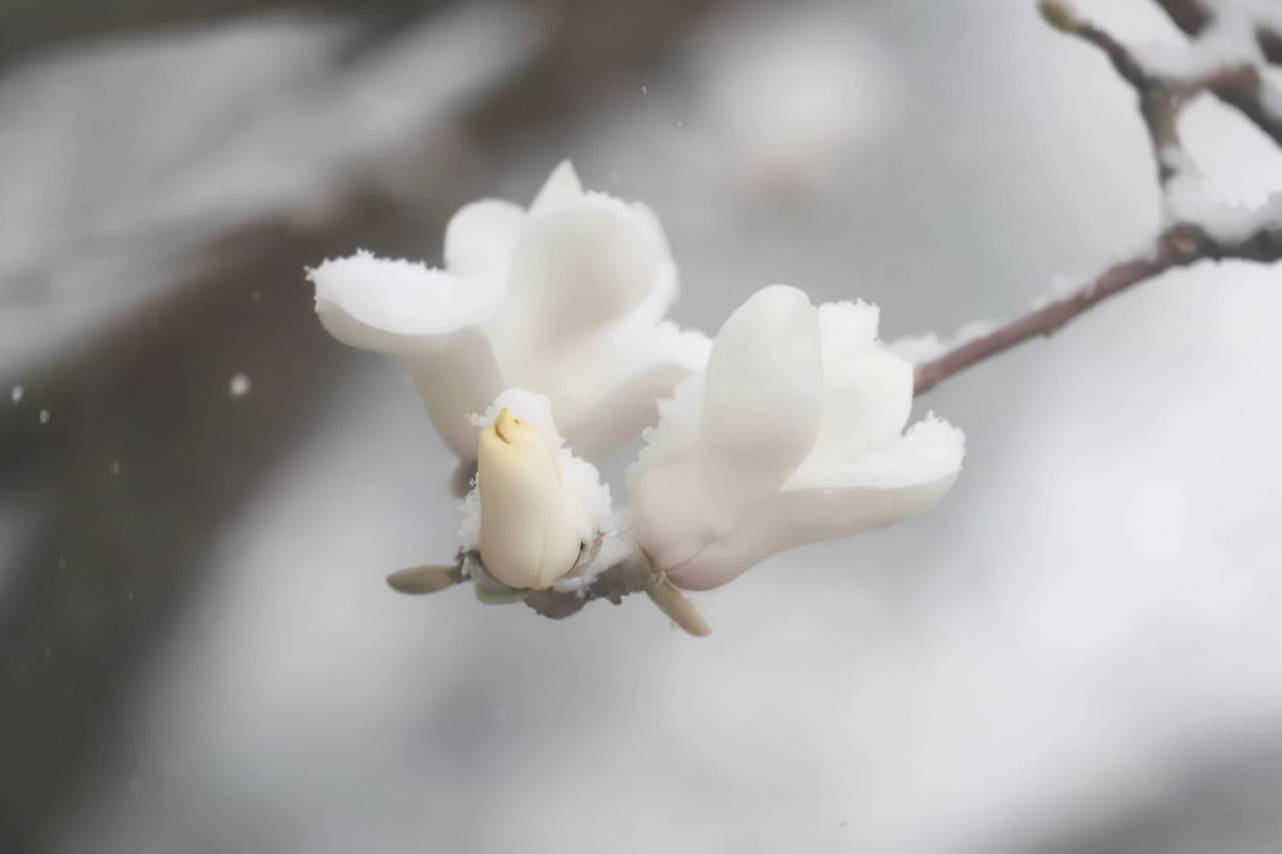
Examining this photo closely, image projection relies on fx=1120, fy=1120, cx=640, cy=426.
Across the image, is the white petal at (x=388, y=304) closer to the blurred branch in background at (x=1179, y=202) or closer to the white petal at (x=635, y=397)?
the white petal at (x=635, y=397)

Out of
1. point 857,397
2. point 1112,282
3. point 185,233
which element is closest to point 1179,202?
Answer: point 1112,282

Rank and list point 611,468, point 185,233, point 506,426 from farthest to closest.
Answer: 1. point 185,233
2. point 611,468
3. point 506,426

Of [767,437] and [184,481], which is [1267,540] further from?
[184,481]

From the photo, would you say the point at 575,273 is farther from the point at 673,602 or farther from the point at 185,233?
the point at 185,233

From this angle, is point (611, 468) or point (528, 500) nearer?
point (528, 500)

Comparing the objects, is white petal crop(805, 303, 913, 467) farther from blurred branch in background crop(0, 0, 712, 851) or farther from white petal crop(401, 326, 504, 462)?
blurred branch in background crop(0, 0, 712, 851)

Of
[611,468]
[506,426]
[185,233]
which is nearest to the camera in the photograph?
[506,426]
